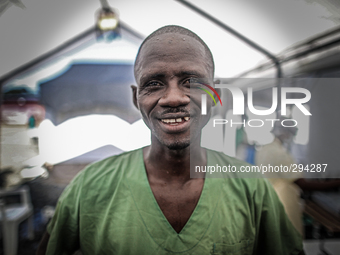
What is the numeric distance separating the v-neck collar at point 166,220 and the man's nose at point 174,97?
0.32 m

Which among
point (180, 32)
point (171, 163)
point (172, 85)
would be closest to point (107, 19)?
point (180, 32)

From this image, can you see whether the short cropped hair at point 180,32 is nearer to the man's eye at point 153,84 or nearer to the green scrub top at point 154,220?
the man's eye at point 153,84

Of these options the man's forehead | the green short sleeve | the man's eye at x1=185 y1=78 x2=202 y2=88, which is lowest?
the green short sleeve

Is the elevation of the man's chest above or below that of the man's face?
below

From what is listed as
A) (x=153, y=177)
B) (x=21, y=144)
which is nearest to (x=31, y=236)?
(x=21, y=144)

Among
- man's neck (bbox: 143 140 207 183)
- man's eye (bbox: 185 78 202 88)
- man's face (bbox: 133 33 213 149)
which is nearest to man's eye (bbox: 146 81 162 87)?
man's face (bbox: 133 33 213 149)

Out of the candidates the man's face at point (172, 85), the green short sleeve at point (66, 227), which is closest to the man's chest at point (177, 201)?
the man's face at point (172, 85)

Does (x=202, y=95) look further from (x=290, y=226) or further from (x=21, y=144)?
(x=21, y=144)

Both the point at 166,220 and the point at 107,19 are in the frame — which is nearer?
the point at 166,220

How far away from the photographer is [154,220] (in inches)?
26.8

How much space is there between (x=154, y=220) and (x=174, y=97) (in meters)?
0.47

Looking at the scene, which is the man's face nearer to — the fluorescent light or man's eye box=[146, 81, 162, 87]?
man's eye box=[146, 81, 162, 87]

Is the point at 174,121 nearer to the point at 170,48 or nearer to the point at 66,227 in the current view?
the point at 170,48

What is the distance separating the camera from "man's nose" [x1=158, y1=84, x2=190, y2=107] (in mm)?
616
